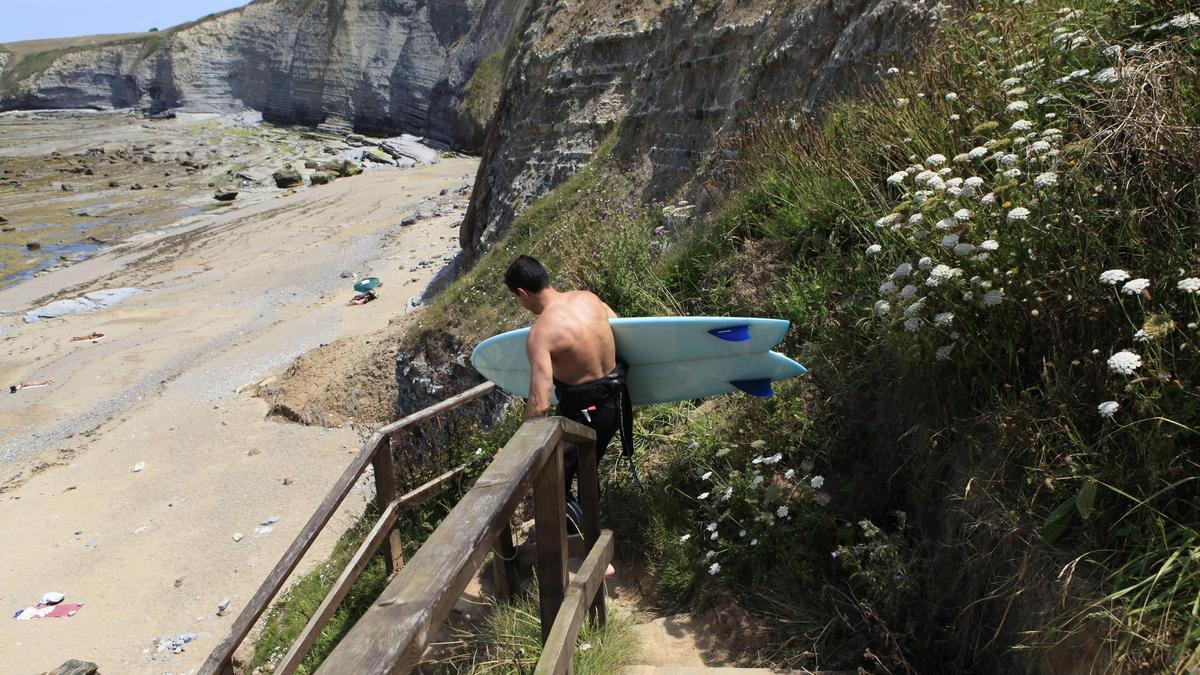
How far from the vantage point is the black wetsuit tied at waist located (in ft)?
13.6

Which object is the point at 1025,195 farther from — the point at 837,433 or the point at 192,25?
the point at 192,25

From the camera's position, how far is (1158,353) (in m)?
2.50

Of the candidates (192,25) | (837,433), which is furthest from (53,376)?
(192,25)

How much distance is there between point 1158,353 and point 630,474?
2.91 m

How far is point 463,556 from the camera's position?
1.94m

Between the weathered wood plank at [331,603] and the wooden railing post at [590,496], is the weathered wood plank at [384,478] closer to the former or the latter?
the weathered wood plank at [331,603]

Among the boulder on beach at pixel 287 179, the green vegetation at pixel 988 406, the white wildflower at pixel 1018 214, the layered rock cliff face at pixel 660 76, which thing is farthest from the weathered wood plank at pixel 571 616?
the boulder on beach at pixel 287 179

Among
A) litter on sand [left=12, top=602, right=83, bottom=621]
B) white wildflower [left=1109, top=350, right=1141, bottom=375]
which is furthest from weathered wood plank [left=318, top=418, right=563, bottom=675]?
litter on sand [left=12, top=602, right=83, bottom=621]

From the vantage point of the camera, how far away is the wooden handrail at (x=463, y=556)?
1605 mm

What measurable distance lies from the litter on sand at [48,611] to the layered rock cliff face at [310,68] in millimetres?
Answer: 43619

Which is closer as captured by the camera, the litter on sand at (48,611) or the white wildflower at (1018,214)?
the white wildflower at (1018,214)

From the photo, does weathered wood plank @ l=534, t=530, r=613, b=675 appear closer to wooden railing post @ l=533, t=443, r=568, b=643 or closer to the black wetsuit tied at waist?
wooden railing post @ l=533, t=443, r=568, b=643

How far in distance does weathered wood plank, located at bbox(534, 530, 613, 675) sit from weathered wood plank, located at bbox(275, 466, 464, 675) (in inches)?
79.1

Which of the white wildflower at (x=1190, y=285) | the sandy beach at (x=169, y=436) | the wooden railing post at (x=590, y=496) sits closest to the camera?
the white wildflower at (x=1190, y=285)
